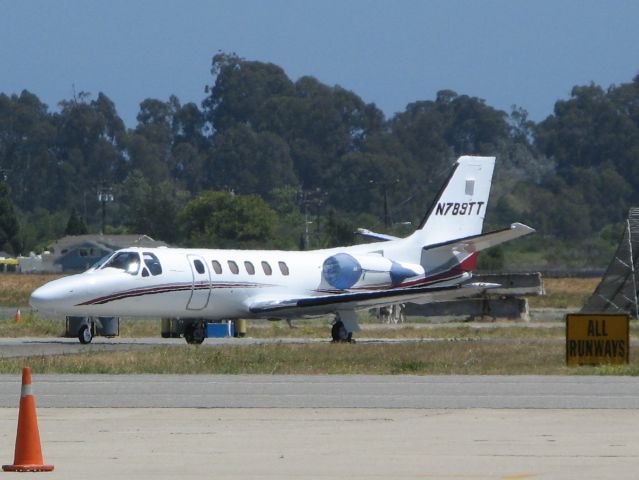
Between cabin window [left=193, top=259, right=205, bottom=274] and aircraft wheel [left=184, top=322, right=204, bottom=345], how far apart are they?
1.27 m

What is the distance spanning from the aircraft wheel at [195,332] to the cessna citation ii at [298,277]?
23mm

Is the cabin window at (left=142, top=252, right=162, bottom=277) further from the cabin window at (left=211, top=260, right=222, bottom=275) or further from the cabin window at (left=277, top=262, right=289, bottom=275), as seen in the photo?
the cabin window at (left=277, top=262, right=289, bottom=275)

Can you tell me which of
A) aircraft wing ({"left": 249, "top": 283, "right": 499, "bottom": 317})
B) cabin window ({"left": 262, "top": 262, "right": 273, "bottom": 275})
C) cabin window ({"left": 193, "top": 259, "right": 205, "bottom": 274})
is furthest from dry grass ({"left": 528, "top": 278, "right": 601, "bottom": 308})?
cabin window ({"left": 193, "top": 259, "right": 205, "bottom": 274})

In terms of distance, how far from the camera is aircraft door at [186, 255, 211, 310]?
33.8m

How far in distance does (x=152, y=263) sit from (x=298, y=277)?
14.3 ft

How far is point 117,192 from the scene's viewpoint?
560 feet

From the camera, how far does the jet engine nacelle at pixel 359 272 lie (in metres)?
36.5

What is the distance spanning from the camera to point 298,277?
119 feet
